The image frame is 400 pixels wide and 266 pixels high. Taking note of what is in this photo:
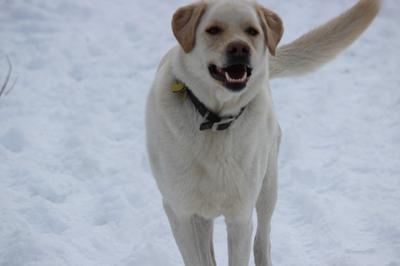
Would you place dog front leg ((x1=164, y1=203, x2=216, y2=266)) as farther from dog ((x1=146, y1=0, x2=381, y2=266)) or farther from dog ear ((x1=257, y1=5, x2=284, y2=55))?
dog ear ((x1=257, y1=5, x2=284, y2=55))

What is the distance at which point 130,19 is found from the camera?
8.33 metres

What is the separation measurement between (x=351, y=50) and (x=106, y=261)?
4.94 metres

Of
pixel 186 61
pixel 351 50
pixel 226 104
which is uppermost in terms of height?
pixel 186 61

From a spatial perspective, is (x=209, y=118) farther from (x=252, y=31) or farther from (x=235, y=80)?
(x=252, y=31)

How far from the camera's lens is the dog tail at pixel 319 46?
4324 mm

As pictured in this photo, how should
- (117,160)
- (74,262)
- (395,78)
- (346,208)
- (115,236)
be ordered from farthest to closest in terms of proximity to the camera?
(395,78), (117,160), (346,208), (115,236), (74,262)

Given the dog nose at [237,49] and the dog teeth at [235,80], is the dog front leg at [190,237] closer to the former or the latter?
the dog teeth at [235,80]

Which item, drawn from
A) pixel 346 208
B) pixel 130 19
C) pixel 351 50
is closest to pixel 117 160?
pixel 346 208

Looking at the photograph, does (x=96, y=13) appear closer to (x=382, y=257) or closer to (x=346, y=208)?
(x=346, y=208)

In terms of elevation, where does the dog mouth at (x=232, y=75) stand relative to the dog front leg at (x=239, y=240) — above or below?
above

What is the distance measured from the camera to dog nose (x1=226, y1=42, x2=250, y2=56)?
9.76 feet

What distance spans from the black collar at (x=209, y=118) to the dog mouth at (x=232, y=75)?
0.24 meters

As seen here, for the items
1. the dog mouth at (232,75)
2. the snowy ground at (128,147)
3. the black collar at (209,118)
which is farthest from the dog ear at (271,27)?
the snowy ground at (128,147)

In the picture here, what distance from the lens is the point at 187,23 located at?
3197 mm
